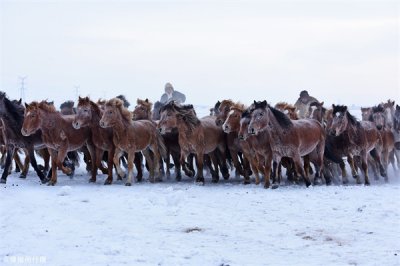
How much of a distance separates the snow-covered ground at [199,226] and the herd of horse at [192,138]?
56.1 inches

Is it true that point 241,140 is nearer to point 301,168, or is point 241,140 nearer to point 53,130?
point 301,168

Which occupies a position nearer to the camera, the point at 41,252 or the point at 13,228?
the point at 41,252

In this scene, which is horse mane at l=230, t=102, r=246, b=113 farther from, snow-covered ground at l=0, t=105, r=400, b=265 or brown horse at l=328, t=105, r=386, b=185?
snow-covered ground at l=0, t=105, r=400, b=265

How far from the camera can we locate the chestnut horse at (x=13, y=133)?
12578 millimetres

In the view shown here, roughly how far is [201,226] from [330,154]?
7.03m

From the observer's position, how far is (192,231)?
730 centimetres

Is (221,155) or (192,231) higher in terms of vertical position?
(221,155)

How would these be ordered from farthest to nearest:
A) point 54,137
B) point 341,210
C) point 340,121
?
point 340,121, point 54,137, point 341,210

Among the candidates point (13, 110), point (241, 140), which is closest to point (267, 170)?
point (241, 140)

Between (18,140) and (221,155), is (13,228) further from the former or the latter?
(221,155)

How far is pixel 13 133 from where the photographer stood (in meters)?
12.6

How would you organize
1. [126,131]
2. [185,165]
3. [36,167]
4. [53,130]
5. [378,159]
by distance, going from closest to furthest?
[53,130]
[126,131]
[36,167]
[185,165]
[378,159]

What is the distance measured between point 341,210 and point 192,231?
283 cm

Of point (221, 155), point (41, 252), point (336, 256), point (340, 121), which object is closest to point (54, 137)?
point (221, 155)
